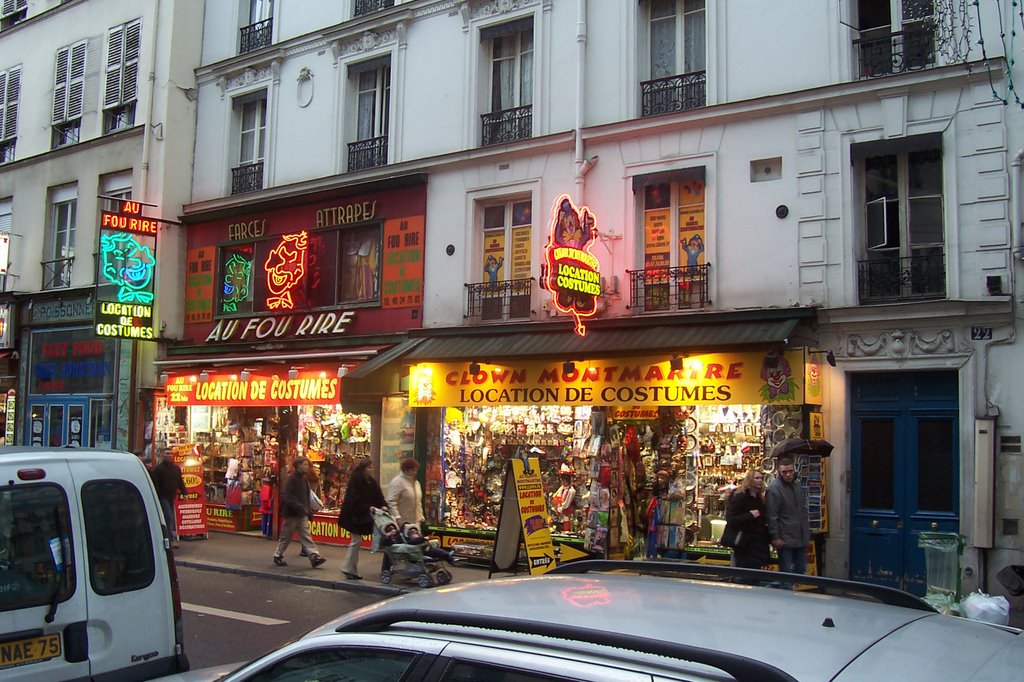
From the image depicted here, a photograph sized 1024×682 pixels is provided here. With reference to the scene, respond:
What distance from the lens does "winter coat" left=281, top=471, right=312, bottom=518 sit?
546 inches

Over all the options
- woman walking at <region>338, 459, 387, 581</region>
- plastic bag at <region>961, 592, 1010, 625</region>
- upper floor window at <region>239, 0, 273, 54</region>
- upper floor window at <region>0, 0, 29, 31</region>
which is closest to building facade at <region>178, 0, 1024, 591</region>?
upper floor window at <region>239, 0, 273, 54</region>

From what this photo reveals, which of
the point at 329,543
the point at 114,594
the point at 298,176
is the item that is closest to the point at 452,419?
the point at 329,543

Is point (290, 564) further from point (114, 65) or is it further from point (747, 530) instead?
point (114, 65)

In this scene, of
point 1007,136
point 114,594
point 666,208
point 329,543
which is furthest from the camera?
point 329,543

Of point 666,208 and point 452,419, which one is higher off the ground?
point 666,208

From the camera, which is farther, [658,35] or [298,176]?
[298,176]

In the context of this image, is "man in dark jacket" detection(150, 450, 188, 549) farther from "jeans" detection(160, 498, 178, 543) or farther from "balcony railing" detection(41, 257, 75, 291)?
"balcony railing" detection(41, 257, 75, 291)

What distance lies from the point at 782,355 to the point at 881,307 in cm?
139

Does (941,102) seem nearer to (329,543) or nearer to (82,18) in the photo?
(329,543)

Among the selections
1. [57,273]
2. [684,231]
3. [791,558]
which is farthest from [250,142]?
[791,558]

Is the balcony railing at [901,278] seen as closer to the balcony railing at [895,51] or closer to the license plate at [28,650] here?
the balcony railing at [895,51]

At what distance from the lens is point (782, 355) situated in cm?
1188

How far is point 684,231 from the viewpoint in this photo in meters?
13.4

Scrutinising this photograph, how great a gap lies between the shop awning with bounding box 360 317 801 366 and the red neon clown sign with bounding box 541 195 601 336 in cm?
38
